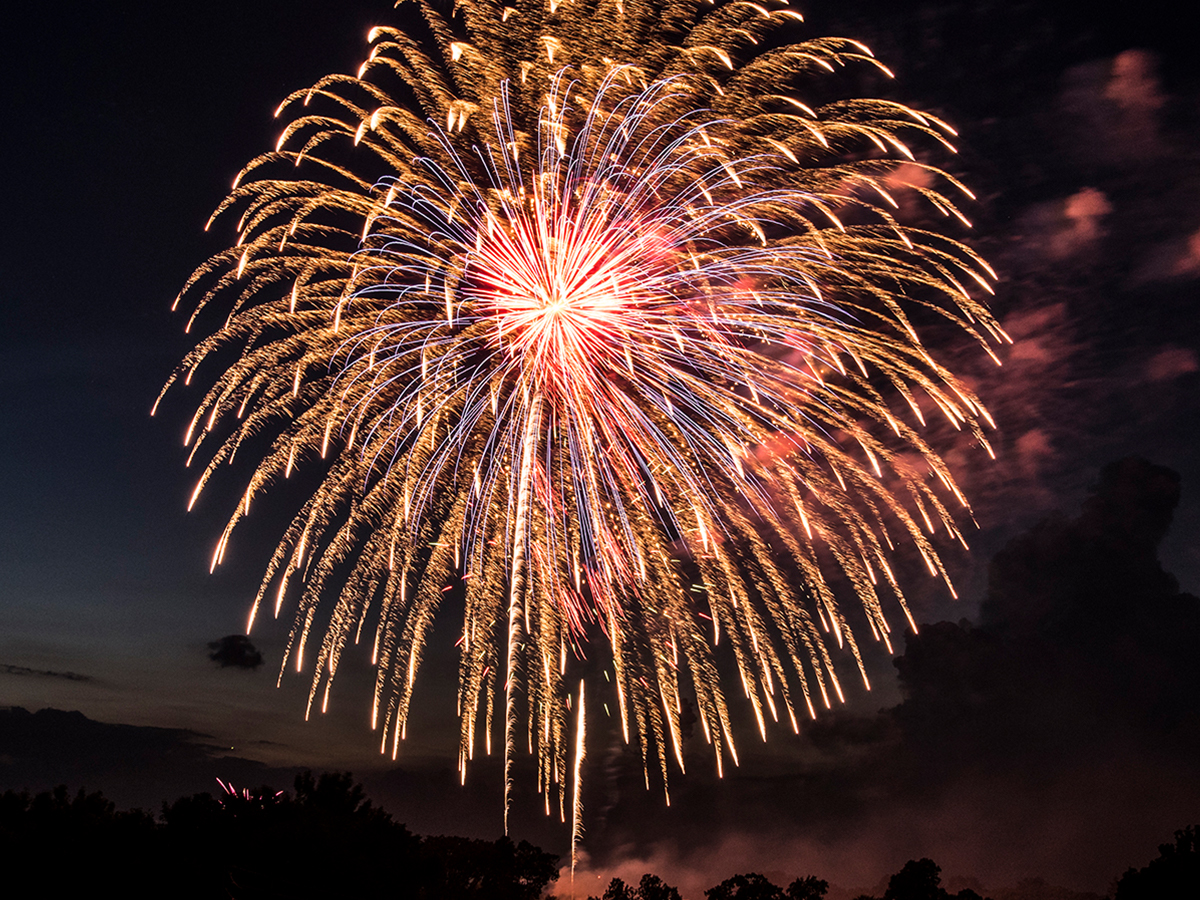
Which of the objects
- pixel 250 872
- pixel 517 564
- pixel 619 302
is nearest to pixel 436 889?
pixel 250 872

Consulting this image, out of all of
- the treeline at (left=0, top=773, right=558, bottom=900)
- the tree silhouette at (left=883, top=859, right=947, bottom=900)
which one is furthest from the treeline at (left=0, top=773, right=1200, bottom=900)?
the tree silhouette at (left=883, top=859, right=947, bottom=900)

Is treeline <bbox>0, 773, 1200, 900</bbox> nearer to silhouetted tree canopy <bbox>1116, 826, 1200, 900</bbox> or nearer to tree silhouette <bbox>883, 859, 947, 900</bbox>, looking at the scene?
silhouetted tree canopy <bbox>1116, 826, 1200, 900</bbox>

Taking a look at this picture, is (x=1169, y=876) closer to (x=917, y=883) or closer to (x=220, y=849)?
(x=917, y=883)

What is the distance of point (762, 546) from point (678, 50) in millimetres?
8948

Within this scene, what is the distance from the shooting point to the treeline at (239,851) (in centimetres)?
2544

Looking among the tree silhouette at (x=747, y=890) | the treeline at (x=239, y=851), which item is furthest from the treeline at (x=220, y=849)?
the tree silhouette at (x=747, y=890)

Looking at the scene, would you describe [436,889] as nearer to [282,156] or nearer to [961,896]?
[282,156]

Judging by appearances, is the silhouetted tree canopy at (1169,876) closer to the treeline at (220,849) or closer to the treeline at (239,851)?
the treeline at (239,851)

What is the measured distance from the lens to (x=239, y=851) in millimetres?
29406

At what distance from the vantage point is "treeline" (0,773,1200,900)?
25438mm

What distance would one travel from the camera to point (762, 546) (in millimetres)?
15555

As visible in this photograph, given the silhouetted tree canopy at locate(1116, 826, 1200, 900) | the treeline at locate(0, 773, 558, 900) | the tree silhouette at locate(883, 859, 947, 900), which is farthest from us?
the tree silhouette at locate(883, 859, 947, 900)

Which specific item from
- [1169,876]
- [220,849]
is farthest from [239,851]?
[1169,876]

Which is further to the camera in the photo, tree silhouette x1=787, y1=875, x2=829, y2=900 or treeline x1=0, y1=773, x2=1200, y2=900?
tree silhouette x1=787, y1=875, x2=829, y2=900
